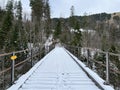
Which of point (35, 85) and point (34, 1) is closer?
point (35, 85)

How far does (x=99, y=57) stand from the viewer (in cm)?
1628

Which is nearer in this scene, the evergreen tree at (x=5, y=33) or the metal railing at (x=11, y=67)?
the metal railing at (x=11, y=67)

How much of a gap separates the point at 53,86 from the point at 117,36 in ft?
441

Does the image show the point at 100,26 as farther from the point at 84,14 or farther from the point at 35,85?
the point at 35,85

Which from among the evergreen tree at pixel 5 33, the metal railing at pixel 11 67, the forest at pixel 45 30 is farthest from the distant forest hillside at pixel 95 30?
the metal railing at pixel 11 67

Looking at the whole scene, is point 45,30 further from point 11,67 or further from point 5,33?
point 11,67

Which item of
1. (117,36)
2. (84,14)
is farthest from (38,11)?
(117,36)

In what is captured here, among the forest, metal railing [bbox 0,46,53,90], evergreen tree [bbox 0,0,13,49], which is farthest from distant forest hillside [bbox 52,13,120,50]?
metal railing [bbox 0,46,53,90]

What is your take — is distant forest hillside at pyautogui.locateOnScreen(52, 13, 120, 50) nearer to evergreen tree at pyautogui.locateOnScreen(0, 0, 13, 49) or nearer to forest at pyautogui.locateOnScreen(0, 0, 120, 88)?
forest at pyautogui.locateOnScreen(0, 0, 120, 88)

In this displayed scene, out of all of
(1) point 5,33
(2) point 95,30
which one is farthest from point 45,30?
(2) point 95,30

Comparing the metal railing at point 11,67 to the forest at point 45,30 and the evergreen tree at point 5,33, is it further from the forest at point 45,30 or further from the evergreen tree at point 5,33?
the evergreen tree at point 5,33

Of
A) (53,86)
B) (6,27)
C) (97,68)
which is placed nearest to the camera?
(53,86)

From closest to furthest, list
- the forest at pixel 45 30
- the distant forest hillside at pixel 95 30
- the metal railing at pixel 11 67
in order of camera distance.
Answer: the metal railing at pixel 11 67
the forest at pixel 45 30
the distant forest hillside at pixel 95 30

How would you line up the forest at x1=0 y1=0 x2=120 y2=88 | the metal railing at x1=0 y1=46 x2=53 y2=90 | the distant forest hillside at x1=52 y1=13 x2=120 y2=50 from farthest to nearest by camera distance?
the distant forest hillside at x1=52 y1=13 x2=120 y2=50 < the forest at x1=0 y1=0 x2=120 y2=88 < the metal railing at x1=0 y1=46 x2=53 y2=90
